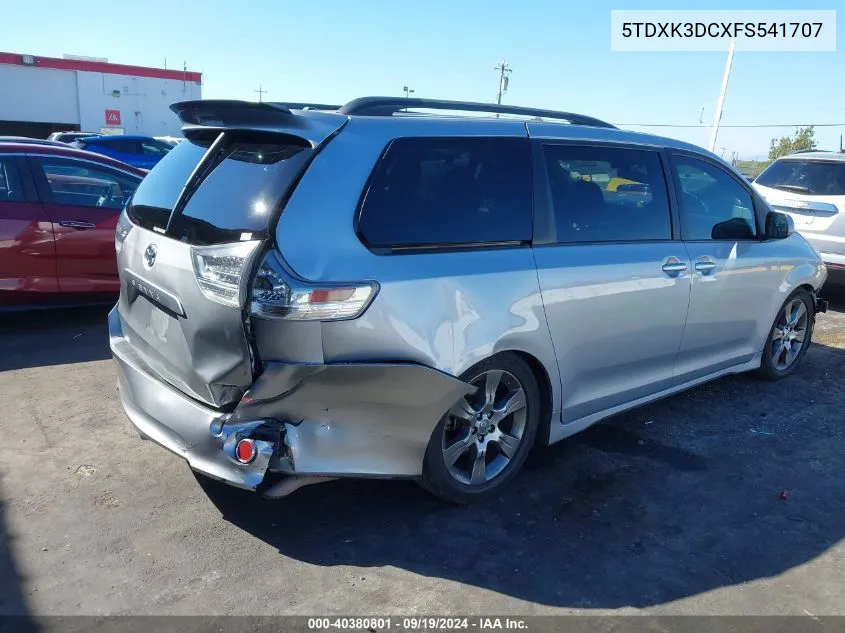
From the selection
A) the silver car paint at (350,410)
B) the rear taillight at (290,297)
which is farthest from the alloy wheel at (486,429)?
the rear taillight at (290,297)

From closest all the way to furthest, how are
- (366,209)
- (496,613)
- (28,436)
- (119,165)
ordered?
(496,613)
(366,209)
(28,436)
(119,165)

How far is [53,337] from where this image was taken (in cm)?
600

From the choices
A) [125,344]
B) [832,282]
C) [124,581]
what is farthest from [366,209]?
[832,282]

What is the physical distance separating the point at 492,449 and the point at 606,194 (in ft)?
5.04

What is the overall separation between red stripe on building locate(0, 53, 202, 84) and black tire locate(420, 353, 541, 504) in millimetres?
41097

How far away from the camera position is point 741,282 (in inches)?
183

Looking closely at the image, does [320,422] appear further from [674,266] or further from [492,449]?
[674,266]

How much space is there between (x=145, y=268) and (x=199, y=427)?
825 mm

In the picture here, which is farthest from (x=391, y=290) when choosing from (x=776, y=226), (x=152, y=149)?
(x=152, y=149)

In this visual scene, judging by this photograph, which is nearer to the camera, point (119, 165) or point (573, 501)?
point (573, 501)

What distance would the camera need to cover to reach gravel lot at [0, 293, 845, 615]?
2.81 m

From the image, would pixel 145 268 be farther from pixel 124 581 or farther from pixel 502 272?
pixel 502 272

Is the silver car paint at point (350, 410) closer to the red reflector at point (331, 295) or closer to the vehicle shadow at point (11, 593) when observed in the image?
the red reflector at point (331, 295)

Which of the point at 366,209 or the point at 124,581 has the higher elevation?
the point at 366,209
